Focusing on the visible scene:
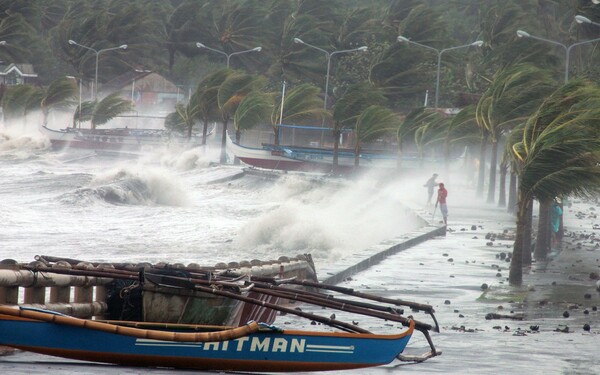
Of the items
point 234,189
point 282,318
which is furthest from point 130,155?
point 282,318

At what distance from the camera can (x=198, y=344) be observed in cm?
1111

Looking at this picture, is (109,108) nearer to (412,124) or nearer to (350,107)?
(350,107)

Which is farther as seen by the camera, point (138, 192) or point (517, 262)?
point (138, 192)

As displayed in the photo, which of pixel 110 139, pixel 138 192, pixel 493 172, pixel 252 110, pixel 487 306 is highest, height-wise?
pixel 252 110

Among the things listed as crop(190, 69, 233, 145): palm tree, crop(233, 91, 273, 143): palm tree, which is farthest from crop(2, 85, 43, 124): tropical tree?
crop(233, 91, 273, 143): palm tree

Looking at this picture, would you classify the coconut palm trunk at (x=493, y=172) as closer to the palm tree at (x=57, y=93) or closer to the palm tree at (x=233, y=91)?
the palm tree at (x=233, y=91)

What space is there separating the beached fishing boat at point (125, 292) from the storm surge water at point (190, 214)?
654 inches

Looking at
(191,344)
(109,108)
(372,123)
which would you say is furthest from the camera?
(109,108)

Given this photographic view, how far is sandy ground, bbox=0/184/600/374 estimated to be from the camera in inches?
499

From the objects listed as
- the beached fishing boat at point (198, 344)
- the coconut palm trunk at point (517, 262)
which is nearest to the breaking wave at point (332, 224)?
the coconut palm trunk at point (517, 262)

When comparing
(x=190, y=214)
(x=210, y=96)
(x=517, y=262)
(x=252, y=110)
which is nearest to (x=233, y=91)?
(x=210, y=96)

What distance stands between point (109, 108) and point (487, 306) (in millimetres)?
81210

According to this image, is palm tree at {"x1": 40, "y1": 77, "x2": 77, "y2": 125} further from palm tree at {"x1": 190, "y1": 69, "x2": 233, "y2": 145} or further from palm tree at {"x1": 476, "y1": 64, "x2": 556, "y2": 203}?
palm tree at {"x1": 476, "y1": 64, "x2": 556, "y2": 203}

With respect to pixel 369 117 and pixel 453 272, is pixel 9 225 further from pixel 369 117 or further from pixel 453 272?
pixel 369 117
